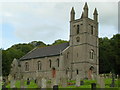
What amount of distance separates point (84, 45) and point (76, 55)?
299 centimetres

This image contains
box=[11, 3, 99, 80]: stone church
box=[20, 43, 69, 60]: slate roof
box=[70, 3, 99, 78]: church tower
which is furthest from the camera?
box=[20, 43, 69, 60]: slate roof

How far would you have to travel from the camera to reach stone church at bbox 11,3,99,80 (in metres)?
53.5

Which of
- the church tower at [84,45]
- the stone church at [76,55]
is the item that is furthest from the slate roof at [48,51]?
the church tower at [84,45]

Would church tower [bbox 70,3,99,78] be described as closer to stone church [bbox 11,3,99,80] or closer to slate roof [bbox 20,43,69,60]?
stone church [bbox 11,3,99,80]

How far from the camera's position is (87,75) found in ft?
173

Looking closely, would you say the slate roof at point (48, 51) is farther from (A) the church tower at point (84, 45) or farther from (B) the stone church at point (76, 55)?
(A) the church tower at point (84, 45)

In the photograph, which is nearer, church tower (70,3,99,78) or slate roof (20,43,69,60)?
church tower (70,3,99,78)

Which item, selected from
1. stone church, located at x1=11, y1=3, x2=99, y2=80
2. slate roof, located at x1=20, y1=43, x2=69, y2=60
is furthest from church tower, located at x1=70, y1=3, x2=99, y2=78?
slate roof, located at x1=20, y1=43, x2=69, y2=60

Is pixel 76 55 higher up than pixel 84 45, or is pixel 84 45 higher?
pixel 84 45

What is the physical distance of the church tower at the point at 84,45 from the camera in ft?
174

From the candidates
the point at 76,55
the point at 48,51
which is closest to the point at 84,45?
the point at 76,55

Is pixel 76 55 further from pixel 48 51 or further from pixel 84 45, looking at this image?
pixel 48 51

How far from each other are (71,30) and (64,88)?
32.4 meters

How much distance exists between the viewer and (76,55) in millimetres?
54938
